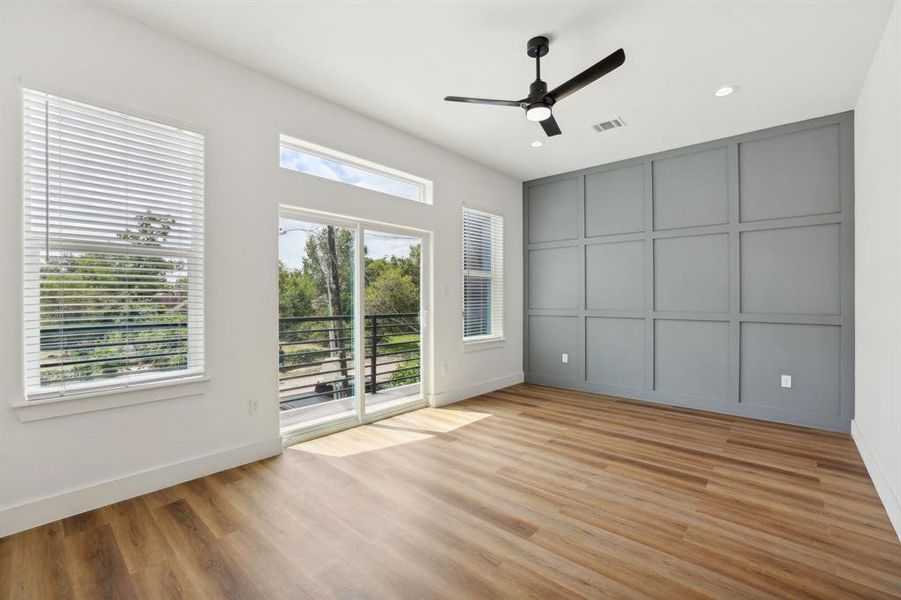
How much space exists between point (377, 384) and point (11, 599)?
2.85 m

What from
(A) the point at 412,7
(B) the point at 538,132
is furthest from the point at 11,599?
(B) the point at 538,132

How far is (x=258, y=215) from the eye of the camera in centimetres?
326

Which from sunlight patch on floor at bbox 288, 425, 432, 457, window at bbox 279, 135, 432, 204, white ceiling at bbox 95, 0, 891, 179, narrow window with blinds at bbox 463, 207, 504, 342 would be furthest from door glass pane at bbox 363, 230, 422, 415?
white ceiling at bbox 95, 0, 891, 179

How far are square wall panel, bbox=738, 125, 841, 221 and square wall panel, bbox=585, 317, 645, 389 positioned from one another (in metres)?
1.74

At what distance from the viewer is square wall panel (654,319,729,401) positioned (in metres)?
4.61

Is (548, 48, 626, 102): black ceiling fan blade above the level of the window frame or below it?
above

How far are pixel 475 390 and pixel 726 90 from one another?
399 centimetres

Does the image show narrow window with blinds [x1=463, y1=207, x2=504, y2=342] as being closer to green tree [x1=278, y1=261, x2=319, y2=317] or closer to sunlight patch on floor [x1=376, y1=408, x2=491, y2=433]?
sunlight patch on floor [x1=376, y1=408, x2=491, y2=433]

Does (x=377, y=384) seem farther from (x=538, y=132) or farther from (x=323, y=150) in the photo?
(x=538, y=132)

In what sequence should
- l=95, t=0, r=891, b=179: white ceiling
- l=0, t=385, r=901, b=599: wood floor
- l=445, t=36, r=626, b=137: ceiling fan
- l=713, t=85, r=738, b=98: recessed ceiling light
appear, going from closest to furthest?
l=0, t=385, r=901, b=599: wood floor, l=95, t=0, r=891, b=179: white ceiling, l=445, t=36, r=626, b=137: ceiling fan, l=713, t=85, r=738, b=98: recessed ceiling light

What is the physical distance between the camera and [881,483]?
2.62 metres

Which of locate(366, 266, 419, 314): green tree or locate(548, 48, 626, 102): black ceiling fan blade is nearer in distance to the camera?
locate(548, 48, 626, 102): black ceiling fan blade

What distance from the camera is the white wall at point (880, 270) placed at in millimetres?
2328

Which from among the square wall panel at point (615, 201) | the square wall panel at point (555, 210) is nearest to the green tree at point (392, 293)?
the square wall panel at point (555, 210)
